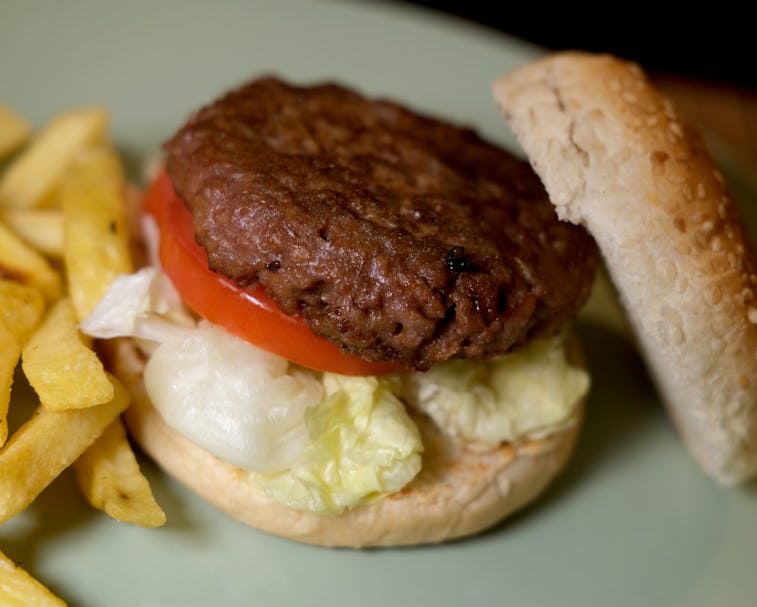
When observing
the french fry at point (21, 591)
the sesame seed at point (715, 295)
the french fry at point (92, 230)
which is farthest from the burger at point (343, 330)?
the french fry at point (21, 591)

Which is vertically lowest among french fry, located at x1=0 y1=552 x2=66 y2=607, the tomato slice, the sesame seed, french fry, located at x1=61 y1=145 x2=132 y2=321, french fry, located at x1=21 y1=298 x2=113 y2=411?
french fry, located at x1=0 y1=552 x2=66 y2=607

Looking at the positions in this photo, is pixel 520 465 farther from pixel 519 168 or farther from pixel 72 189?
pixel 72 189

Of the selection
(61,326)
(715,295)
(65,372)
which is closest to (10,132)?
(61,326)

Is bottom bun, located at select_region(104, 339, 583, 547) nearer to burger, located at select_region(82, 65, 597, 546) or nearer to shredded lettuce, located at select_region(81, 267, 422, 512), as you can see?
burger, located at select_region(82, 65, 597, 546)

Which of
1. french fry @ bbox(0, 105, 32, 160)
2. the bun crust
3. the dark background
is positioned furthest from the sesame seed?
the dark background

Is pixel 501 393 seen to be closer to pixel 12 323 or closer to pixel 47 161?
pixel 12 323

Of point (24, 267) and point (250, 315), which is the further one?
point (24, 267)
